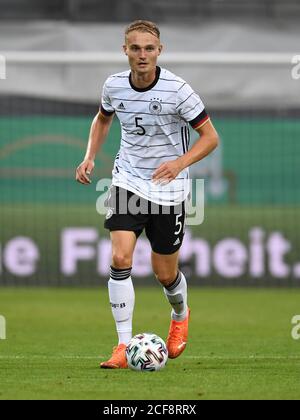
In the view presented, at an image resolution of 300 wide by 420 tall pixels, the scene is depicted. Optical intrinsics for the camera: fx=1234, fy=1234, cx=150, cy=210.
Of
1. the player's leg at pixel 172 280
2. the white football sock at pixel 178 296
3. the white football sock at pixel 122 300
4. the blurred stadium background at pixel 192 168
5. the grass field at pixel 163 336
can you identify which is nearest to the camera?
the grass field at pixel 163 336

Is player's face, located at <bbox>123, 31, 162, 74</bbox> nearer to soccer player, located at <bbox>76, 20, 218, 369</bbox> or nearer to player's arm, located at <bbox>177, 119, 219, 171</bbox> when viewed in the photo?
soccer player, located at <bbox>76, 20, 218, 369</bbox>

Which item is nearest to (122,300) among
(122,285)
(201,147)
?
(122,285)

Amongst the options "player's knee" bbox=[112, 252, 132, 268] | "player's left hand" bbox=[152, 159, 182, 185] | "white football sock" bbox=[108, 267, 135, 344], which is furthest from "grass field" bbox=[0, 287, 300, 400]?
"player's left hand" bbox=[152, 159, 182, 185]

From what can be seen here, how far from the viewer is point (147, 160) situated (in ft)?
29.6

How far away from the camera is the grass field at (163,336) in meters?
7.61

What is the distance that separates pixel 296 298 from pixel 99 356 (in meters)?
6.22

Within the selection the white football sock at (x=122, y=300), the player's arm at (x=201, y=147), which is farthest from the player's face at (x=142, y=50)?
the white football sock at (x=122, y=300)

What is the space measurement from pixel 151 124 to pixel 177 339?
1705mm

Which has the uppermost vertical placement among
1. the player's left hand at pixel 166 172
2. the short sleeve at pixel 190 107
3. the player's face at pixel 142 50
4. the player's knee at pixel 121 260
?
the player's face at pixel 142 50

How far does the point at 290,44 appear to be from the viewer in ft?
54.7

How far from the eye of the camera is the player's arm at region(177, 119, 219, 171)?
343 inches

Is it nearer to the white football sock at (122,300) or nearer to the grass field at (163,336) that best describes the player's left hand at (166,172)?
the white football sock at (122,300)

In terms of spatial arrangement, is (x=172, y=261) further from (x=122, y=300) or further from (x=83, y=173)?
(x=83, y=173)

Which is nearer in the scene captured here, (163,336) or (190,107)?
(190,107)
